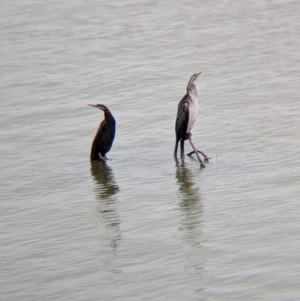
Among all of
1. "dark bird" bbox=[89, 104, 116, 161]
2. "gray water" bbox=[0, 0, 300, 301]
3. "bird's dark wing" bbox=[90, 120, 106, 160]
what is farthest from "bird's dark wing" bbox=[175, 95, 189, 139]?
"bird's dark wing" bbox=[90, 120, 106, 160]

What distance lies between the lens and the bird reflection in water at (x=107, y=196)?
33.1ft

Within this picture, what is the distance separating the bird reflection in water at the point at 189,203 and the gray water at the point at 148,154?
0.02 m

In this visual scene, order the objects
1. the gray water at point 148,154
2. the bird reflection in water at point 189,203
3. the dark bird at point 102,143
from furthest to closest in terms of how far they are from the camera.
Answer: the dark bird at point 102,143, the bird reflection in water at point 189,203, the gray water at point 148,154

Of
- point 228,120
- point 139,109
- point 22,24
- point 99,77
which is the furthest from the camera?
point 22,24

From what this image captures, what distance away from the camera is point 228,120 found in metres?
15.0

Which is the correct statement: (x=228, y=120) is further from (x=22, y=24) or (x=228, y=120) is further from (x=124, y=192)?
(x=22, y=24)

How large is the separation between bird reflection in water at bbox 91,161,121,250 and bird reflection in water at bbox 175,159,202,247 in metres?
0.67

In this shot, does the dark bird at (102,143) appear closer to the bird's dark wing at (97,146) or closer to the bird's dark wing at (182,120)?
the bird's dark wing at (97,146)

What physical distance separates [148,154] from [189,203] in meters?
2.58

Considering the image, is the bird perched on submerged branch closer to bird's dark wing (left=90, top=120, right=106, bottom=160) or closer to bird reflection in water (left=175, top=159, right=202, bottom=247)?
bird reflection in water (left=175, top=159, right=202, bottom=247)

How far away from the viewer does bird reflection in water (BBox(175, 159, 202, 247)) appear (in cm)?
975

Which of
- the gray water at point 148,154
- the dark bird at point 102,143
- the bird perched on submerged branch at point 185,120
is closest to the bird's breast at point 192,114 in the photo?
the bird perched on submerged branch at point 185,120

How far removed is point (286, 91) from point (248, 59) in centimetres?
269

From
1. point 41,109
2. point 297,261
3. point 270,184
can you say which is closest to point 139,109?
point 41,109
